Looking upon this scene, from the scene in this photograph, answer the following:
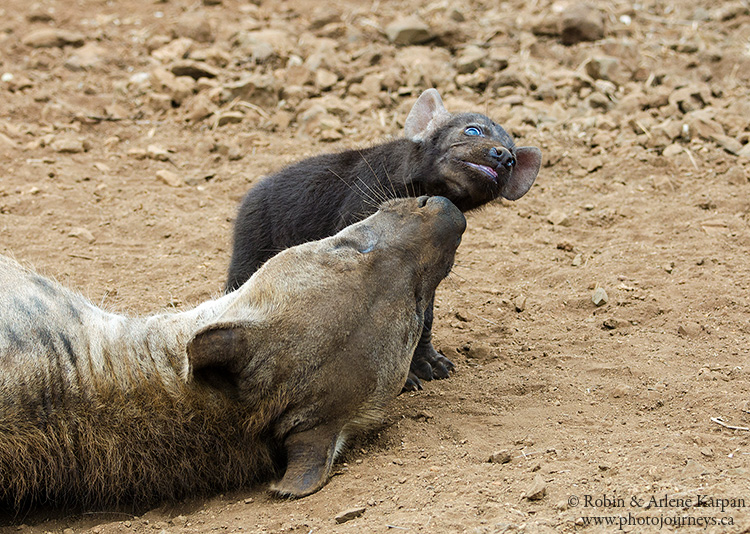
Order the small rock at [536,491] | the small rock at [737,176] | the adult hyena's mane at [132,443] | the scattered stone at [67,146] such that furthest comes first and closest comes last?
the scattered stone at [67,146] → the small rock at [737,176] → the adult hyena's mane at [132,443] → the small rock at [536,491]

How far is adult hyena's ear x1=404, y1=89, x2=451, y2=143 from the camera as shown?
5430mm

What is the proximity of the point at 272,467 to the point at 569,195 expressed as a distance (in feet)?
14.1

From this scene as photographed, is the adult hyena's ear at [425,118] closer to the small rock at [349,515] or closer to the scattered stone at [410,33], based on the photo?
the small rock at [349,515]

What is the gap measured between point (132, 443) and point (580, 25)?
24.4ft

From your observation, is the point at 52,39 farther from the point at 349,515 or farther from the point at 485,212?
the point at 349,515

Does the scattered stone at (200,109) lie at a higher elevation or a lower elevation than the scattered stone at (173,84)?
lower

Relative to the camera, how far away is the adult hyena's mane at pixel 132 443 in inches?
145

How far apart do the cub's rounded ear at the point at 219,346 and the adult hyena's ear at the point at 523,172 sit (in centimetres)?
234

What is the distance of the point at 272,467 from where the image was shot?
3.82m

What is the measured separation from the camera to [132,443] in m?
3.72

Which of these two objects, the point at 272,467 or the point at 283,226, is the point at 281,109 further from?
the point at 272,467

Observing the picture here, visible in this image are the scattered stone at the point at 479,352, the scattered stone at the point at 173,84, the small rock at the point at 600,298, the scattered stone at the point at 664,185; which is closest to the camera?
the scattered stone at the point at 479,352

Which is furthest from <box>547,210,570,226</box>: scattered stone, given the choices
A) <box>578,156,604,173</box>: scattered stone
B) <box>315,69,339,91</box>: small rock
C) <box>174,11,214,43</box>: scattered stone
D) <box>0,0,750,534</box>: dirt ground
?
<box>174,11,214,43</box>: scattered stone

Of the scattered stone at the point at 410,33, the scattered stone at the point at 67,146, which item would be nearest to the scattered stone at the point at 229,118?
the scattered stone at the point at 67,146
